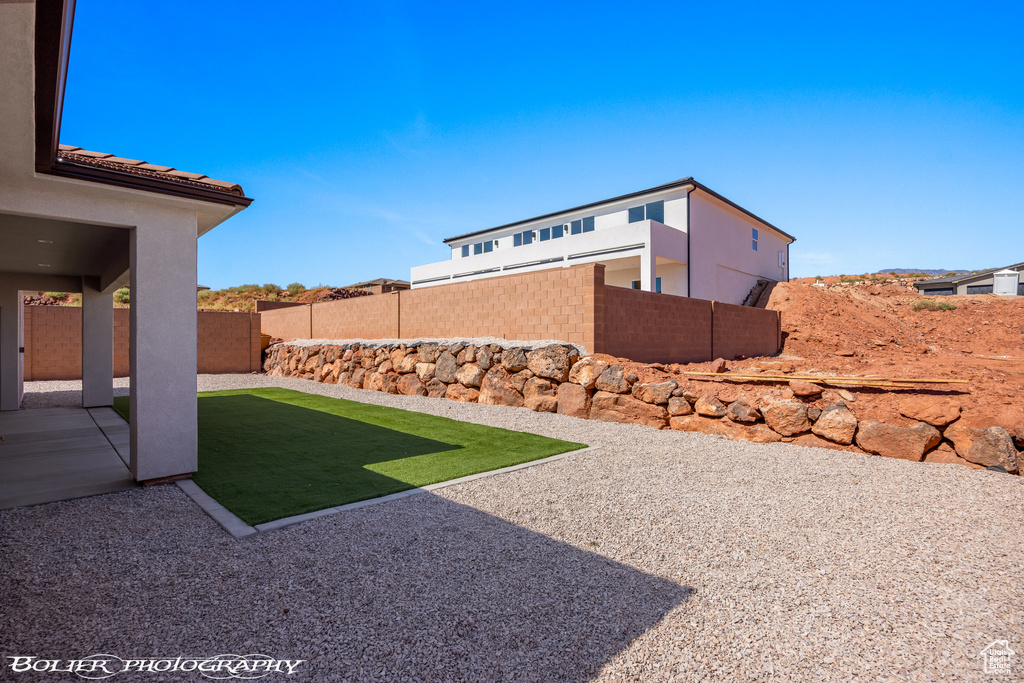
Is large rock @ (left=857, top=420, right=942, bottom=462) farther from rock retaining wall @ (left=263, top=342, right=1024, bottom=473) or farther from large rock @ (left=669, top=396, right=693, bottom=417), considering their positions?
large rock @ (left=669, top=396, right=693, bottom=417)

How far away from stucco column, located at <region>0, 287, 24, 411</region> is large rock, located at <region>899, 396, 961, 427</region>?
15640 millimetres

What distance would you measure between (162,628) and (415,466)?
10.6 ft

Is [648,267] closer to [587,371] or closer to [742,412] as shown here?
[587,371]

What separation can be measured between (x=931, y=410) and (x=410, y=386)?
10.2 metres

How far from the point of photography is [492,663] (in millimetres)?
2195

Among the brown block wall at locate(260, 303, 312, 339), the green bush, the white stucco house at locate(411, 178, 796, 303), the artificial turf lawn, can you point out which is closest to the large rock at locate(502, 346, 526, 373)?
the artificial turf lawn

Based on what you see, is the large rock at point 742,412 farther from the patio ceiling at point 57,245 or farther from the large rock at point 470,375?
the patio ceiling at point 57,245

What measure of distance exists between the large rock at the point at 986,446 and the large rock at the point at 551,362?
5543 millimetres

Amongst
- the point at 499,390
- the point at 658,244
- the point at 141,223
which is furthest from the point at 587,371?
the point at 658,244

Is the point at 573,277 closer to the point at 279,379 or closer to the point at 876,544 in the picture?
the point at 876,544

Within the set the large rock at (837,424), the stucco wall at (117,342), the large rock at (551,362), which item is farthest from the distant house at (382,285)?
the large rock at (837,424)

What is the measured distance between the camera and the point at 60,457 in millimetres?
5875

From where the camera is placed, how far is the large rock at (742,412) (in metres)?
7.14

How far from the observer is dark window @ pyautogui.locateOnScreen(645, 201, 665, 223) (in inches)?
792
